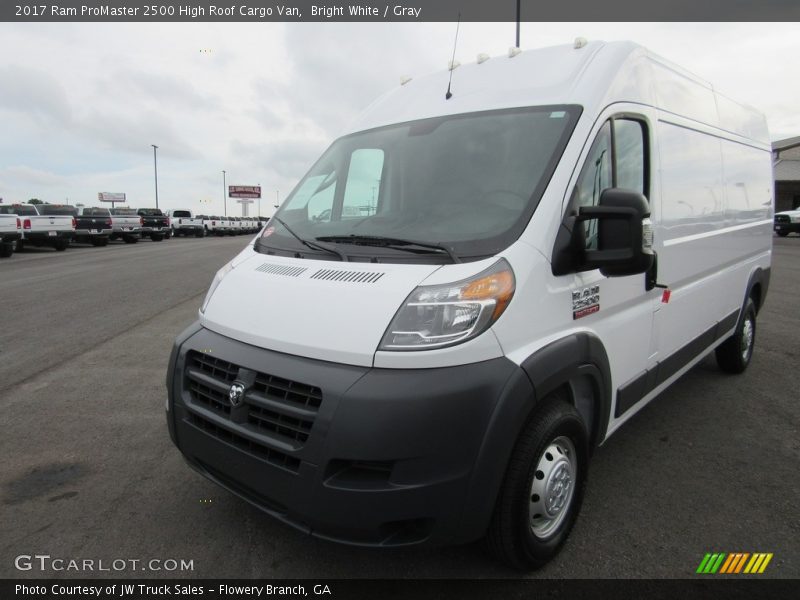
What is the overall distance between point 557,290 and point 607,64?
1.28 metres

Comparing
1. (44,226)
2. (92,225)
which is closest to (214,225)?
(92,225)

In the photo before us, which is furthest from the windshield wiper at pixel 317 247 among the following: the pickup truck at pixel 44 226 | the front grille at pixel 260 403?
the pickup truck at pixel 44 226

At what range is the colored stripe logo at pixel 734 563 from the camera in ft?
8.27

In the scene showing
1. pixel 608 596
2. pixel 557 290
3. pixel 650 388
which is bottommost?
pixel 608 596

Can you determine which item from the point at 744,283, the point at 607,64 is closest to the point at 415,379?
the point at 607,64

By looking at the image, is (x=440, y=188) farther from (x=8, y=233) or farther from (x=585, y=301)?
(x=8, y=233)

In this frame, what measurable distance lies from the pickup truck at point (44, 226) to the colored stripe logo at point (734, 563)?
77.1 ft

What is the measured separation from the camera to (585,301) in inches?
104

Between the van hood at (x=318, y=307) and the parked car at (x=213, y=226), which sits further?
the parked car at (x=213, y=226)

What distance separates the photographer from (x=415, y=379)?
207cm

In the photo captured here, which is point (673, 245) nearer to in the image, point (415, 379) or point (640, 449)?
point (640, 449)

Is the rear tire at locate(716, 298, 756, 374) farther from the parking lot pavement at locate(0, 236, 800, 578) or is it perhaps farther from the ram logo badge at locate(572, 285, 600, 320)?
the ram logo badge at locate(572, 285, 600, 320)

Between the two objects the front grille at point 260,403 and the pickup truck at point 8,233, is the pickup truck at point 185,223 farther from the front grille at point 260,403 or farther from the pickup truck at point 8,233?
the front grille at point 260,403


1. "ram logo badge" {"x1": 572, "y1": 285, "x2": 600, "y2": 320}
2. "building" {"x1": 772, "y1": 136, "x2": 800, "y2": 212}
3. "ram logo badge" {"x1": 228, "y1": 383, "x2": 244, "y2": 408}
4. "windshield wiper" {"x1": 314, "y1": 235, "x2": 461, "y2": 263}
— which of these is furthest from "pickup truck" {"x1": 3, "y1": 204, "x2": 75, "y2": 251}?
"building" {"x1": 772, "y1": 136, "x2": 800, "y2": 212}
